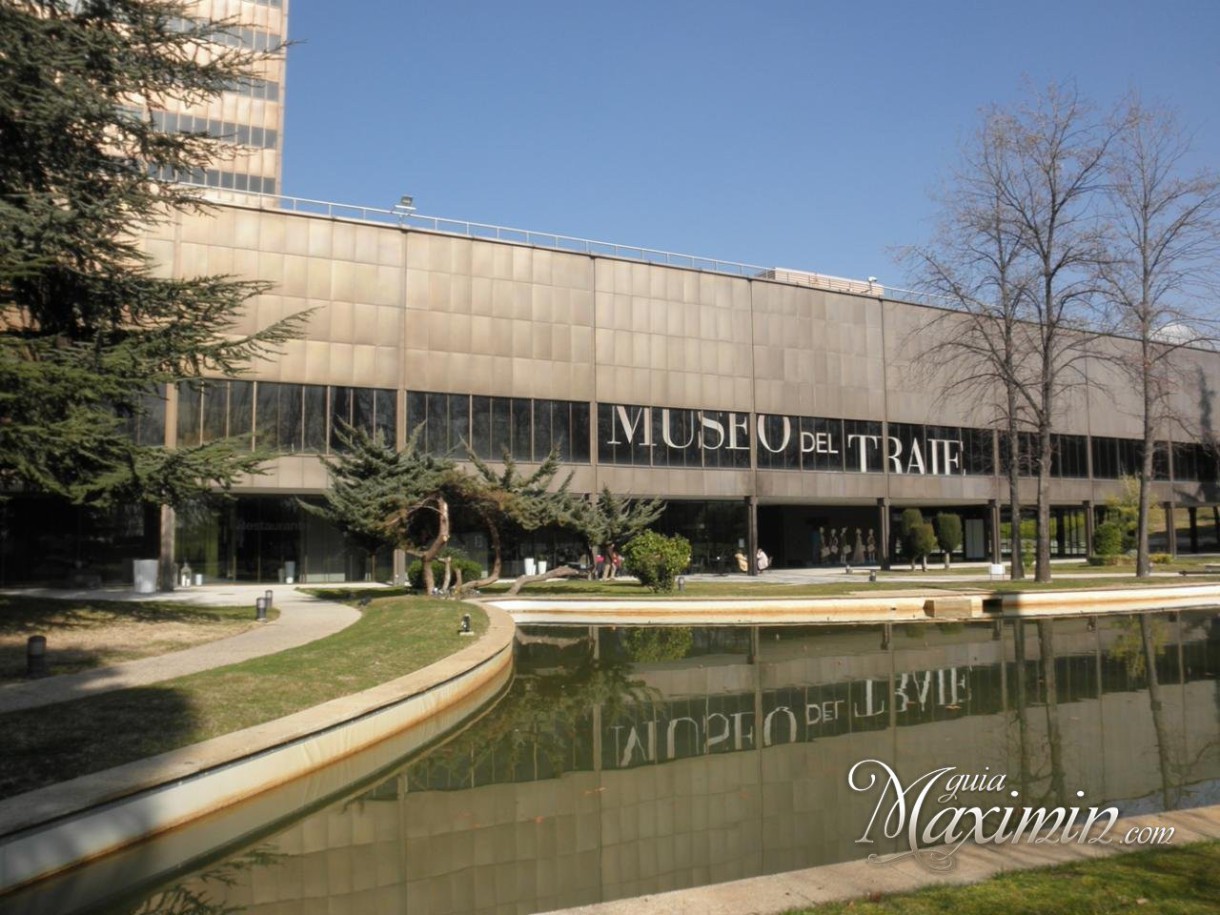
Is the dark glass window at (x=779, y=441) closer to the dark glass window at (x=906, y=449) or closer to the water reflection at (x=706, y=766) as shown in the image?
the dark glass window at (x=906, y=449)

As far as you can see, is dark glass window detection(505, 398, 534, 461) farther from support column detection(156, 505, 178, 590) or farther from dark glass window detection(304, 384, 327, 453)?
support column detection(156, 505, 178, 590)

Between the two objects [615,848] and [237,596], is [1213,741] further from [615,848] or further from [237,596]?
[237,596]

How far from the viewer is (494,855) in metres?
6.93

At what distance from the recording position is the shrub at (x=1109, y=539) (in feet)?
144

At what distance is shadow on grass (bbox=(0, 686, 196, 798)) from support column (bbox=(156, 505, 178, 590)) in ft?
72.8

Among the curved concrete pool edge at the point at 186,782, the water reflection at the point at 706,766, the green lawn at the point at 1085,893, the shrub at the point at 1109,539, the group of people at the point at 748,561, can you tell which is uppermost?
the shrub at the point at 1109,539

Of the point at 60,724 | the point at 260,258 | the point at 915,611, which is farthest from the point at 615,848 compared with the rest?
the point at 260,258

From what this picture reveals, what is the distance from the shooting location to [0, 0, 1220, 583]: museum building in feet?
109

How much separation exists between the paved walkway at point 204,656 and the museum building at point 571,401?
6.25 metres

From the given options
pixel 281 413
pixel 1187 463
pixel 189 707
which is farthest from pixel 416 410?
pixel 1187 463

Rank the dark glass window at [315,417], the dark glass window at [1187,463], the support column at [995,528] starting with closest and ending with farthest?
the dark glass window at [315,417] → the support column at [995,528] → the dark glass window at [1187,463]

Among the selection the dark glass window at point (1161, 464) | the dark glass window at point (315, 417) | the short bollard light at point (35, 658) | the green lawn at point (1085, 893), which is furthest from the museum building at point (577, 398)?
the green lawn at point (1085, 893)

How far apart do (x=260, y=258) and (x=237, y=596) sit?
1245 cm

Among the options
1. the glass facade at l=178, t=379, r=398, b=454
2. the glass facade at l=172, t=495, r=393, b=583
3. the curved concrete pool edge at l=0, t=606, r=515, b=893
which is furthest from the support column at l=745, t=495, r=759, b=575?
the curved concrete pool edge at l=0, t=606, r=515, b=893
